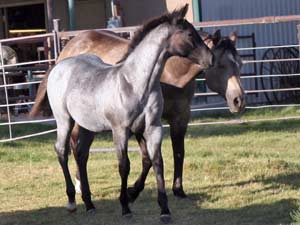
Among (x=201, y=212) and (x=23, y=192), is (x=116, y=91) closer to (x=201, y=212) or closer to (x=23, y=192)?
(x=201, y=212)

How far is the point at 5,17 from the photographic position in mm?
22422

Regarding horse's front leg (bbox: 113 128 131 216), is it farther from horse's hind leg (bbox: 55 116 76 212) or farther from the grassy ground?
horse's hind leg (bbox: 55 116 76 212)

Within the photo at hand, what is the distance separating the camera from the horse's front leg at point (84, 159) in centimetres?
902

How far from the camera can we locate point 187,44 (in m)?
8.10

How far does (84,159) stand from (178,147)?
3.60 ft

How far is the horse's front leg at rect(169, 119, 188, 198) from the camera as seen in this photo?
9.48 m

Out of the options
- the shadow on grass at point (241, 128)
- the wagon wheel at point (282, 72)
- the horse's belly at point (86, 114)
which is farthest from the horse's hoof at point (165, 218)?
the wagon wheel at point (282, 72)

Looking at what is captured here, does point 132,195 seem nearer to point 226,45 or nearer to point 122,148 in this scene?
point 122,148

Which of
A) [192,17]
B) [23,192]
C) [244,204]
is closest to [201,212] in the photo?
[244,204]

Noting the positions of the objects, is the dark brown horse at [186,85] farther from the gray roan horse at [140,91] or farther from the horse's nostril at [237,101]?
the gray roan horse at [140,91]

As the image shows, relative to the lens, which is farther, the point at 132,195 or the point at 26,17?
the point at 26,17

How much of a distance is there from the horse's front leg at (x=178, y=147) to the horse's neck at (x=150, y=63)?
137 centimetres

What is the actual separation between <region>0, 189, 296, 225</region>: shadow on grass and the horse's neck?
1.33m

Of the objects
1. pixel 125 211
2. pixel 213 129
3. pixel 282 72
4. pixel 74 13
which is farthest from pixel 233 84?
pixel 74 13
